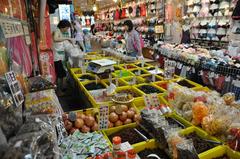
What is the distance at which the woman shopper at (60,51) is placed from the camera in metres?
5.47

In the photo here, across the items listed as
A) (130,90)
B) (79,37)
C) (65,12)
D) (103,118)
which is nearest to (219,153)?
(103,118)

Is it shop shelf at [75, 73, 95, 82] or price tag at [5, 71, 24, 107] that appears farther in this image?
shop shelf at [75, 73, 95, 82]

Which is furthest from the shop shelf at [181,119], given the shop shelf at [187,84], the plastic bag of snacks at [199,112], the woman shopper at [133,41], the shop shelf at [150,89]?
the woman shopper at [133,41]

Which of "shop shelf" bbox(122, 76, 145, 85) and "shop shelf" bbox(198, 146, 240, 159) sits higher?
"shop shelf" bbox(122, 76, 145, 85)

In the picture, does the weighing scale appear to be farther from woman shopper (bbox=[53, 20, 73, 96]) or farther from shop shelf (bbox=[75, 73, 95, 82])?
woman shopper (bbox=[53, 20, 73, 96])

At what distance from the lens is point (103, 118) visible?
2.18 meters

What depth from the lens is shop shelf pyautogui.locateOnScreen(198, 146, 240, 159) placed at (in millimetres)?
1705

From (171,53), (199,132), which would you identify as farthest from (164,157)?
(171,53)

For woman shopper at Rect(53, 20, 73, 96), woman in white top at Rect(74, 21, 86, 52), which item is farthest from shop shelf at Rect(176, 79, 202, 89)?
woman in white top at Rect(74, 21, 86, 52)

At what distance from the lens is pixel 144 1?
45.3 ft

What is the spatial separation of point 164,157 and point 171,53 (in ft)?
14.8

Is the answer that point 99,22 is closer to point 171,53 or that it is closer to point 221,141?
point 171,53

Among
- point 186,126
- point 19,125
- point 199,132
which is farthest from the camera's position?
point 186,126

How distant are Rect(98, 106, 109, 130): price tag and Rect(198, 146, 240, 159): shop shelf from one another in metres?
0.94
